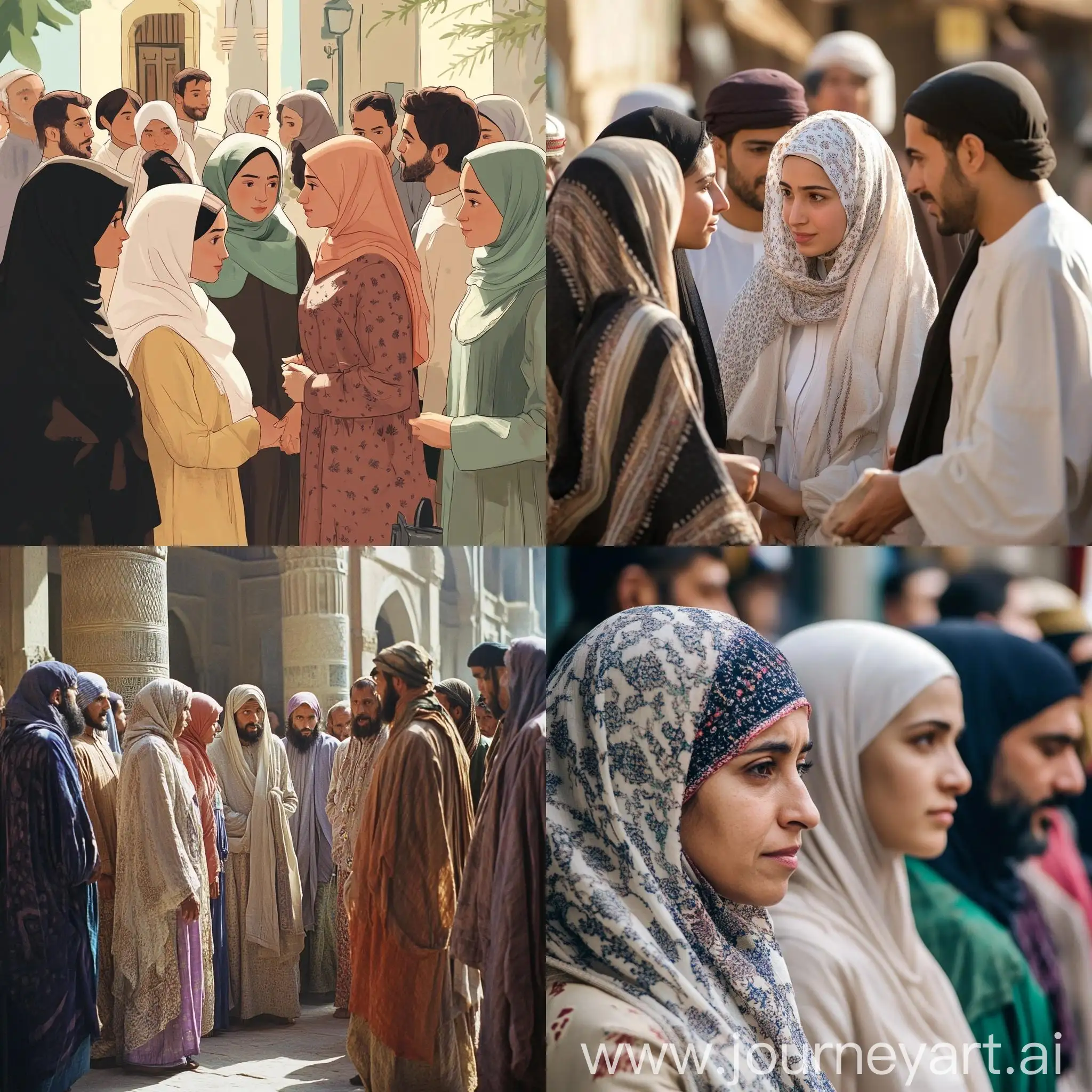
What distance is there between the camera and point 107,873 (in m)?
2.96

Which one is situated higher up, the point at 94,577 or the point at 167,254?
the point at 167,254

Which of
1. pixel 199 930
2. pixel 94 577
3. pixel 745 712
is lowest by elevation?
pixel 199 930

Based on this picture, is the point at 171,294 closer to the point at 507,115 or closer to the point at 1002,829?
the point at 507,115

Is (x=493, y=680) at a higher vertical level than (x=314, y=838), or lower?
higher

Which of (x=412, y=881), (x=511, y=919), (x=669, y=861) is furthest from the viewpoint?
(x=412, y=881)

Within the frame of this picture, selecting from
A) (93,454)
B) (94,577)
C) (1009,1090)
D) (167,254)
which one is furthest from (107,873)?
(1009,1090)

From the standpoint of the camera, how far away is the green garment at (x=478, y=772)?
A: 2920 millimetres

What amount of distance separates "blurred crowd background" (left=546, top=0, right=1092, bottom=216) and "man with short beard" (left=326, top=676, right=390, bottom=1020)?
1.31 m

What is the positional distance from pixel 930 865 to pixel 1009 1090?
0.52m

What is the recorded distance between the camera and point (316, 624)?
2.92 m

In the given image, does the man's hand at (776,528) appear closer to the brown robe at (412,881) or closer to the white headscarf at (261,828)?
the brown robe at (412,881)

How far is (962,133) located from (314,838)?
6.83 feet

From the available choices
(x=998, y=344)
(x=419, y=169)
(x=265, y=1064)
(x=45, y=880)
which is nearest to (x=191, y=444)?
(x=419, y=169)

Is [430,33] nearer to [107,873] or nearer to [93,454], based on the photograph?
[93,454]
